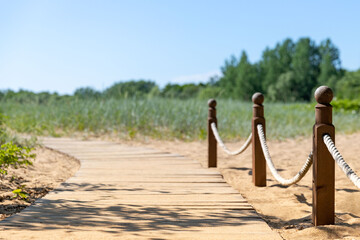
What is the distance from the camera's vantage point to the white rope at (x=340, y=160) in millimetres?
2540

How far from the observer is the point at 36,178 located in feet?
17.0

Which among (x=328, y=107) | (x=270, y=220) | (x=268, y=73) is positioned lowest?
(x=270, y=220)

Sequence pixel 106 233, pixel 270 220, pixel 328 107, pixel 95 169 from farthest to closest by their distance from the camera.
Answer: pixel 95 169 → pixel 270 220 → pixel 328 107 → pixel 106 233

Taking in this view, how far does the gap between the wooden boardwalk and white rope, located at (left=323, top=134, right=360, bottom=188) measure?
24.8 inches

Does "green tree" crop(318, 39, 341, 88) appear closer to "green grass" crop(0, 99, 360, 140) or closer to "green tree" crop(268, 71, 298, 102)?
"green tree" crop(268, 71, 298, 102)

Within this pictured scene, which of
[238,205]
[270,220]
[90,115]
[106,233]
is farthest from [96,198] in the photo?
[90,115]

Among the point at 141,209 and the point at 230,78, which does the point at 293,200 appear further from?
the point at 230,78

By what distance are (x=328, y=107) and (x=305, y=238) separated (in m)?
0.98

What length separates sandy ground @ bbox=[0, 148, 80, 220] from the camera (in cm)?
389

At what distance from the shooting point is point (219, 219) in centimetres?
304

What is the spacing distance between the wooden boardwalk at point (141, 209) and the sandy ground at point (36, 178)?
31cm

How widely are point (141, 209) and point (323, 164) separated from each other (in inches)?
60.4

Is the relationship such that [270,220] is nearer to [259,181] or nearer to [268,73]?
[259,181]

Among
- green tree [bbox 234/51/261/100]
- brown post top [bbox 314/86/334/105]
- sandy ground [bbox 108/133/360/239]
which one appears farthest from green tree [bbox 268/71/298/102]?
brown post top [bbox 314/86/334/105]
